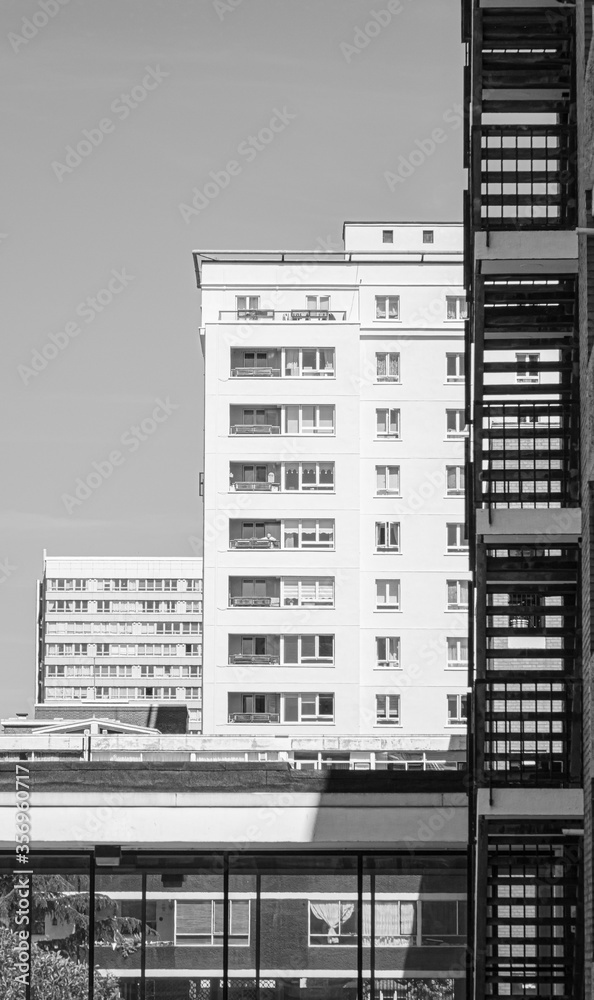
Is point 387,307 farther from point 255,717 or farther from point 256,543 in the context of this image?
point 255,717

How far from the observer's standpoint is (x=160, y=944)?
2081cm

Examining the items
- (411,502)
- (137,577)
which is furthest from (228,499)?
(137,577)

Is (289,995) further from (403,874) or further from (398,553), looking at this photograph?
(398,553)

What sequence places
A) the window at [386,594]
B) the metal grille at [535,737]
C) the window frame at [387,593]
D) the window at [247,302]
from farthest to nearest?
the window at [247,302]
the window at [386,594]
the window frame at [387,593]
the metal grille at [535,737]


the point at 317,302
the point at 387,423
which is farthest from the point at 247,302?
the point at 387,423

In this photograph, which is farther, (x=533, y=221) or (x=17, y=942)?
(x=17, y=942)

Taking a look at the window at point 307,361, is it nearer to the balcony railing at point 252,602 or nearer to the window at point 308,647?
the balcony railing at point 252,602

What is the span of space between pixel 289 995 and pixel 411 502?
132 feet

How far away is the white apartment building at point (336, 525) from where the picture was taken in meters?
59.1

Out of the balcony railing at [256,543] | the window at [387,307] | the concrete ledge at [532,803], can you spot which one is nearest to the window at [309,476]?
the balcony railing at [256,543]

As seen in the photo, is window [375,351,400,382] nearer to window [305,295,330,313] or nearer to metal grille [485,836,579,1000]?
window [305,295,330,313]

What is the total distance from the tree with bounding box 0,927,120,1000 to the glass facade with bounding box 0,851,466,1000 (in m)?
0.04

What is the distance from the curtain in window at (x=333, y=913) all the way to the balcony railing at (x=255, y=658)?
124 ft

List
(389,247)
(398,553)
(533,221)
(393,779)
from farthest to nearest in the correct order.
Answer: (389,247), (398,553), (393,779), (533,221)
